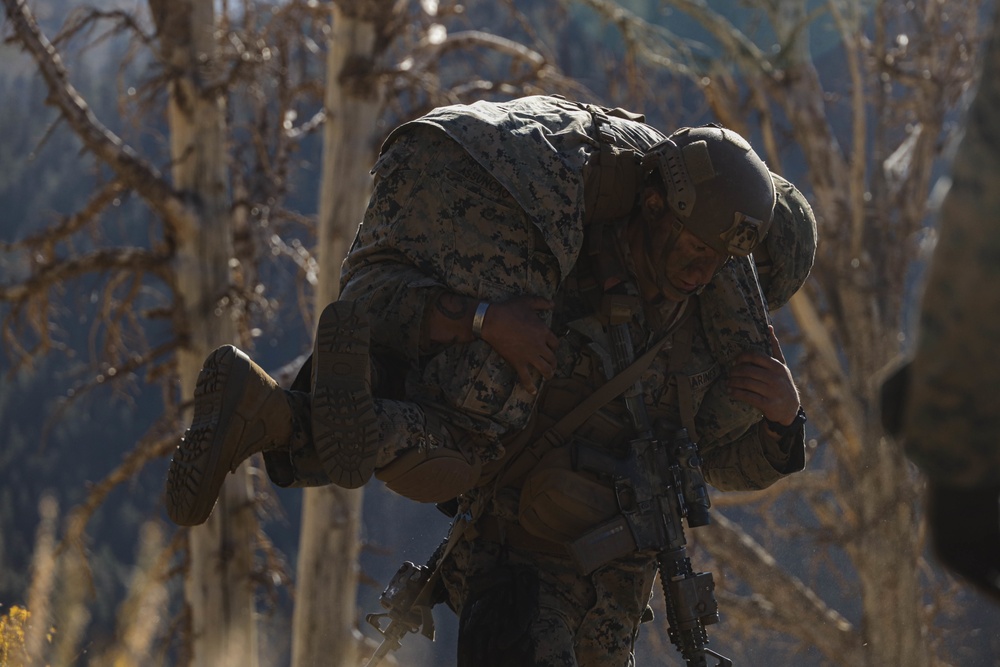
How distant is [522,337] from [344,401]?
0.50 m

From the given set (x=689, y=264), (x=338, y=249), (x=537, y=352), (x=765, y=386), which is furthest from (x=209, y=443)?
(x=338, y=249)

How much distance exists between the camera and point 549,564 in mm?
3393

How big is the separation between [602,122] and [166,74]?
5097mm

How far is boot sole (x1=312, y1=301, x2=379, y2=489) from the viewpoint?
2926mm

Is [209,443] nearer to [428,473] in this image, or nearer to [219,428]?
[219,428]

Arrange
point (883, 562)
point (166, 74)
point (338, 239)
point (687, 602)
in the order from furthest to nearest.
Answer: point (883, 562) → point (338, 239) → point (166, 74) → point (687, 602)

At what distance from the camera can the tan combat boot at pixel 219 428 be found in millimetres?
2854

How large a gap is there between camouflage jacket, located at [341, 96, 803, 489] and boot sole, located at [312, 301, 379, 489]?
29 centimetres

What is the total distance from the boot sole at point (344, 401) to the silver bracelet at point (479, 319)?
1.06ft

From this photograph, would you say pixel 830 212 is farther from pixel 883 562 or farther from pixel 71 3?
pixel 71 3

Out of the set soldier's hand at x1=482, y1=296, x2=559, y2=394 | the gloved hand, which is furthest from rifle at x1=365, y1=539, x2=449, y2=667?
the gloved hand

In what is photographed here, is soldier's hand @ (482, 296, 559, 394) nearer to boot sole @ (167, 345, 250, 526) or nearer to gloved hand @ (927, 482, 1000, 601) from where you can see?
boot sole @ (167, 345, 250, 526)

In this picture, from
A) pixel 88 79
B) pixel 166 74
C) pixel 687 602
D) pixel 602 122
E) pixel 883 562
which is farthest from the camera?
pixel 88 79

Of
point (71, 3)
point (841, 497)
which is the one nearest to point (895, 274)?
point (841, 497)
